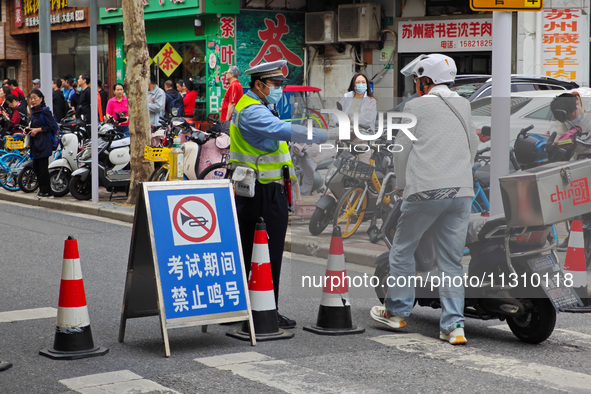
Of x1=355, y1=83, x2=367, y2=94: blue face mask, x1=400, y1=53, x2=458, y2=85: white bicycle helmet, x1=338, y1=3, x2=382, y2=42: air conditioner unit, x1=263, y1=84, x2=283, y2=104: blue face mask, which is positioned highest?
x1=338, y1=3, x2=382, y2=42: air conditioner unit

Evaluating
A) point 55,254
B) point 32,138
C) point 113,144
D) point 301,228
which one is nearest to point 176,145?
point 113,144

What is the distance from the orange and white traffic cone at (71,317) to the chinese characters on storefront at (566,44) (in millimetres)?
15518

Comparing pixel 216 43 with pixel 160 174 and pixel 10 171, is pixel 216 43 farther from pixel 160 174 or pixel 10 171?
pixel 160 174

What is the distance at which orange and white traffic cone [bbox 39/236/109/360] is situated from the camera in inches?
228

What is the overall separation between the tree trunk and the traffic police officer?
7911mm

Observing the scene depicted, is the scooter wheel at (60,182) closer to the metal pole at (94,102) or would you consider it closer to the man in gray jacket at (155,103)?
the metal pole at (94,102)

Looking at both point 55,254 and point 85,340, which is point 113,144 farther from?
point 85,340

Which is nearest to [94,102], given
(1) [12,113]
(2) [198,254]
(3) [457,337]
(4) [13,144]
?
(4) [13,144]

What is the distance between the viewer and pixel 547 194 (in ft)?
20.1

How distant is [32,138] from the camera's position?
48.9 feet

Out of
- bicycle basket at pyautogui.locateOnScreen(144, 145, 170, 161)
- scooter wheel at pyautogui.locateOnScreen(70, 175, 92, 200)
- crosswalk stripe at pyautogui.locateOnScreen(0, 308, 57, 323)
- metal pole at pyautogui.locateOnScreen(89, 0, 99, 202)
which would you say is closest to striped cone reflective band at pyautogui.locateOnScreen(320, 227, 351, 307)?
crosswalk stripe at pyautogui.locateOnScreen(0, 308, 57, 323)

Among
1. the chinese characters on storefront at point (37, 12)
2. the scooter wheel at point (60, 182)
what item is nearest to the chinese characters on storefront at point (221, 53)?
the chinese characters on storefront at point (37, 12)

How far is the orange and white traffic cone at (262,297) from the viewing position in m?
6.32

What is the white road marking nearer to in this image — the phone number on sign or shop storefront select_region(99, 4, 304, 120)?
the phone number on sign
